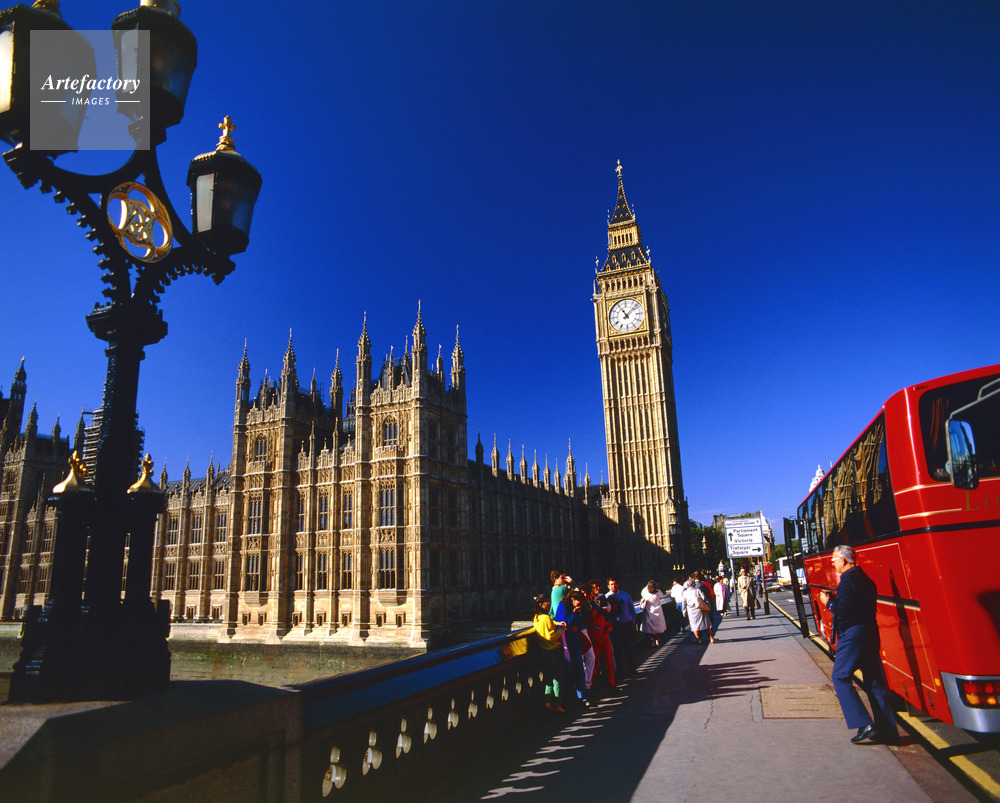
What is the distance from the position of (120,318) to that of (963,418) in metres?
7.16

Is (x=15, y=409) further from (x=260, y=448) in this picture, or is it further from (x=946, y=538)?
(x=946, y=538)

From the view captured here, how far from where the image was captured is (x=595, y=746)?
6883mm

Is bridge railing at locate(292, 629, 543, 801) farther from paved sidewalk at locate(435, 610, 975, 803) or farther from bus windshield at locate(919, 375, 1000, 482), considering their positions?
bus windshield at locate(919, 375, 1000, 482)

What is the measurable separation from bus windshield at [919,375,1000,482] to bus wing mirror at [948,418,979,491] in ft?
0.11

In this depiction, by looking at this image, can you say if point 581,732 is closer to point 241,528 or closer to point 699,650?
point 699,650

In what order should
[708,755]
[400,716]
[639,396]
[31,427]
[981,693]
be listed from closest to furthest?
[981,693]
[400,716]
[708,755]
[31,427]
[639,396]

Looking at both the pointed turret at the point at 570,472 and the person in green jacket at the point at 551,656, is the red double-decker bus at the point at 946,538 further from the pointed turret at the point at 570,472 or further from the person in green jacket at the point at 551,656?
the pointed turret at the point at 570,472

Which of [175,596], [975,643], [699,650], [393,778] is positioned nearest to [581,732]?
[393,778]

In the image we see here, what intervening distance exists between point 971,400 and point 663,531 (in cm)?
6008

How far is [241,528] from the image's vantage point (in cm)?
4259

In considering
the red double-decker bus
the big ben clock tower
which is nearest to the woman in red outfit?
the red double-decker bus

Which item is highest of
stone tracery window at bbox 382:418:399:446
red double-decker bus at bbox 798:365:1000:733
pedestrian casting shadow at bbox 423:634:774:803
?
stone tracery window at bbox 382:418:399:446

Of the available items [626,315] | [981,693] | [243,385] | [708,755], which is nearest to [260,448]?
[243,385]

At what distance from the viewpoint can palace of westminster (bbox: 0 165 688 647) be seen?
3653cm
